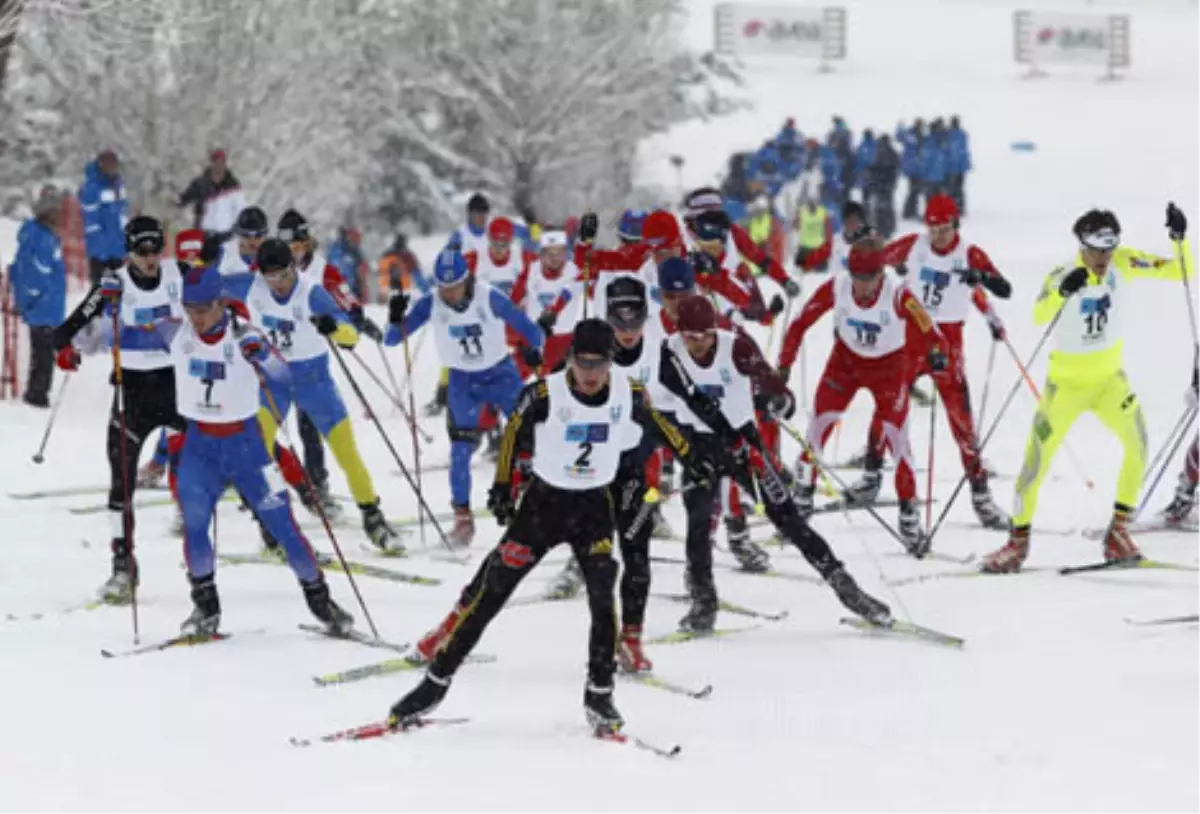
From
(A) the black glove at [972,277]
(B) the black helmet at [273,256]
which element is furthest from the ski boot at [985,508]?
(B) the black helmet at [273,256]

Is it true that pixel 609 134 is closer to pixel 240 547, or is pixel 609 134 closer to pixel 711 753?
pixel 240 547

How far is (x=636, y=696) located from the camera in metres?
8.01

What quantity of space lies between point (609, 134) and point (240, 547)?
2109cm

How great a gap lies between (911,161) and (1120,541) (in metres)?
19.5

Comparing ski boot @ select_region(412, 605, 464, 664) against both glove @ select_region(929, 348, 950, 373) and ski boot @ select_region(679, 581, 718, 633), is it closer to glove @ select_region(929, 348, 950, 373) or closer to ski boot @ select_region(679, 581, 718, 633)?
ski boot @ select_region(679, 581, 718, 633)

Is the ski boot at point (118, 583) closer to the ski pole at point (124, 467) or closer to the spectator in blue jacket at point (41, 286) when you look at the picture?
the ski pole at point (124, 467)

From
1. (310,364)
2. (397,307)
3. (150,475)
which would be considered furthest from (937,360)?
(150,475)

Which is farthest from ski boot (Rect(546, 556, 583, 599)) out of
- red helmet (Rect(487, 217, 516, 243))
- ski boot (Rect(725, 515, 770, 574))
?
red helmet (Rect(487, 217, 516, 243))

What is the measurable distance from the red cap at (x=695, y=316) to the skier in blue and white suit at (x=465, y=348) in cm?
260

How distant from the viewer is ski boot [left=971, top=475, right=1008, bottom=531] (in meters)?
11.9

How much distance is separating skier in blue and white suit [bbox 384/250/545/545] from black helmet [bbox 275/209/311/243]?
102 centimetres

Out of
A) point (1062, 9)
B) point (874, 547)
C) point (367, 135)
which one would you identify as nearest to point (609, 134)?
point (367, 135)

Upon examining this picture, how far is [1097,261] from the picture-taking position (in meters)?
10.1

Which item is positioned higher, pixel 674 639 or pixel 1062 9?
pixel 1062 9
